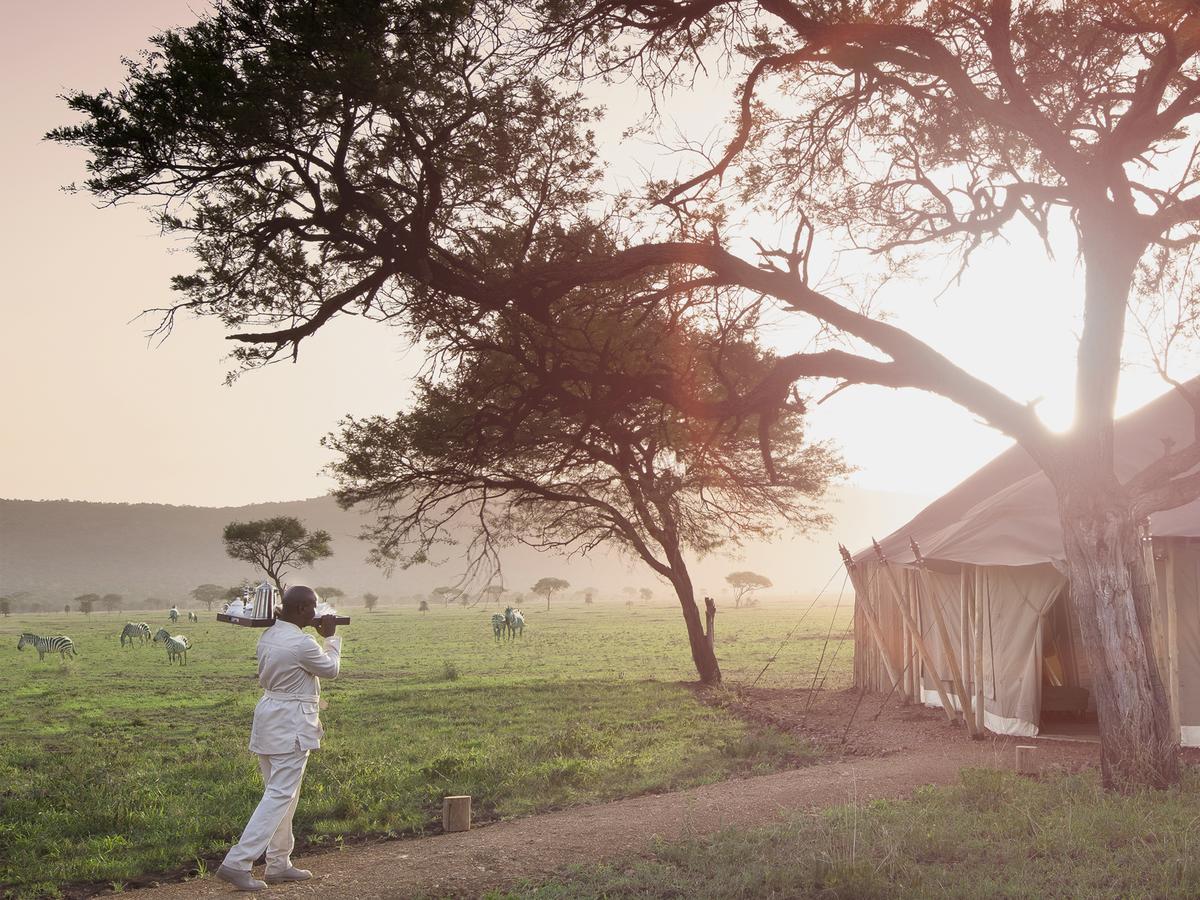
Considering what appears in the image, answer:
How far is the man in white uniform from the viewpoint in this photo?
6.56m

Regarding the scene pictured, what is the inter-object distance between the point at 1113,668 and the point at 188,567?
16126 centimetres

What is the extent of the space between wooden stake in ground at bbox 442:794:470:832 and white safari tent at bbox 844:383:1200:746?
21.7 ft

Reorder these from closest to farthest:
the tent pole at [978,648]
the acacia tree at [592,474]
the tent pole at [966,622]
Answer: the tent pole at [978,648], the tent pole at [966,622], the acacia tree at [592,474]

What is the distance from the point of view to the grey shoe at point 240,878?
20.9 ft

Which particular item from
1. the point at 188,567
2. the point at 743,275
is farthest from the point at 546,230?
the point at 188,567

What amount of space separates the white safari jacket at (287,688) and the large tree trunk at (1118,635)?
256 inches

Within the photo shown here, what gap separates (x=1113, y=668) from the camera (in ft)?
28.5

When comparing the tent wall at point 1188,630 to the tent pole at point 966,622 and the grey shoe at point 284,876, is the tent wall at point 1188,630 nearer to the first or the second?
the tent pole at point 966,622

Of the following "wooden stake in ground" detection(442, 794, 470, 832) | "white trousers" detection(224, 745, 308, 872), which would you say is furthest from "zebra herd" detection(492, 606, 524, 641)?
"white trousers" detection(224, 745, 308, 872)

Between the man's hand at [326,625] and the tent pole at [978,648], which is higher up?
the man's hand at [326,625]

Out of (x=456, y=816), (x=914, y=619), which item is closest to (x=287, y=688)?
(x=456, y=816)

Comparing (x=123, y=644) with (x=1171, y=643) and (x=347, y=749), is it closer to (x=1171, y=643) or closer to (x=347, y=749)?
(x=347, y=749)

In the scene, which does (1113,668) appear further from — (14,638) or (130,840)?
(14,638)

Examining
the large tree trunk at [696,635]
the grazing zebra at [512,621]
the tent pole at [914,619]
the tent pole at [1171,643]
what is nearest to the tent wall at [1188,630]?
the tent pole at [1171,643]
